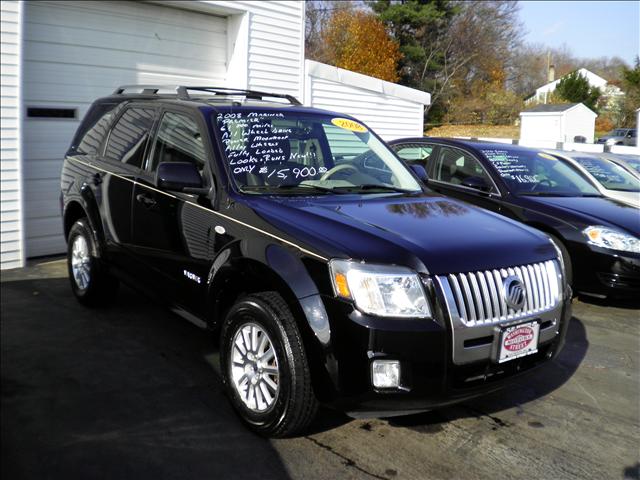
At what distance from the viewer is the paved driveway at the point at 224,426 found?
322 centimetres

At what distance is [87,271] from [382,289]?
3527 mm

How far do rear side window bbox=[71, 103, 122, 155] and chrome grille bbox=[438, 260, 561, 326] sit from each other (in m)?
3.57

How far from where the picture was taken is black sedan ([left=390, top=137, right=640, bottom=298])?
5961 mm

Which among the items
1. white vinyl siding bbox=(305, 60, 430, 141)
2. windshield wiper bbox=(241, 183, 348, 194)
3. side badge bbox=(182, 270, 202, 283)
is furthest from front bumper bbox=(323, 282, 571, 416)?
white vinyl siding bbox=(305, 60, 430, 141)

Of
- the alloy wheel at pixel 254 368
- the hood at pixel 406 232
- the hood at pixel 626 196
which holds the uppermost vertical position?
the hood at pixel 626 196

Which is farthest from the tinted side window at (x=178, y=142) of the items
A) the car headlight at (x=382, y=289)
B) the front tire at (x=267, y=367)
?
the car headlight at (x=382, y=289)

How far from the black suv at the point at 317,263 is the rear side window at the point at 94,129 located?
1.60 feet

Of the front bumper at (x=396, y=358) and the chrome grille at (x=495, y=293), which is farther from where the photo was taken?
the chrome grille at (x=495, y=293)

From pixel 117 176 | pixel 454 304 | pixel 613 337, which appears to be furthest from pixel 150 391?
pixel 613 337

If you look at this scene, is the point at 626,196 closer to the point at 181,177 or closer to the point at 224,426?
the point at 181,177

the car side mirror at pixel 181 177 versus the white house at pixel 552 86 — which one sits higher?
the white house at pixel 552 86

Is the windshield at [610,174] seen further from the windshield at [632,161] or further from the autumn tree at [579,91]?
the autumn tree at [579,91]

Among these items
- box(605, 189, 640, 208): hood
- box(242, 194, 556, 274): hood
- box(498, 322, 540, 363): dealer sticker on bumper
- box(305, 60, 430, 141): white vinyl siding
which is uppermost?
box(305, 60, 430, 141): white vinyl siding

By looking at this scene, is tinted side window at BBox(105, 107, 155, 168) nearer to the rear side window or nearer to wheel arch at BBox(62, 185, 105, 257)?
the rear side window
